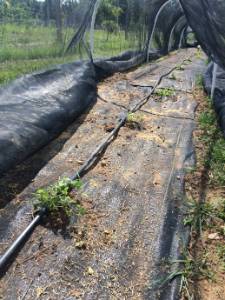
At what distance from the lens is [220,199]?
326cm

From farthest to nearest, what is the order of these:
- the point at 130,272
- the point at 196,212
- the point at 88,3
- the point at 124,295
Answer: the point at 88,3 → the point at 196,212 → the point at 130,272 → the point at 124,295

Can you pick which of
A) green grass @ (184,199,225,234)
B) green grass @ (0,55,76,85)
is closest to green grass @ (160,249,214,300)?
green grass @ (184,199,225,234)

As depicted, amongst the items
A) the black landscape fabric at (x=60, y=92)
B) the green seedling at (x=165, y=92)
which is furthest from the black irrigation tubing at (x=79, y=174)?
the black landscape fabric at (x=60, y=92)

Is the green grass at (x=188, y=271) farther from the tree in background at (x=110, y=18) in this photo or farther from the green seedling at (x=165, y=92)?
the tree in background at (x=110, y=18)

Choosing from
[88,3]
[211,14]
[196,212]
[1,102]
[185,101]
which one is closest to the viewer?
[196,212]

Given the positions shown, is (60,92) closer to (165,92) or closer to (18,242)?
(165,92)

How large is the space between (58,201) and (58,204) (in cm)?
2

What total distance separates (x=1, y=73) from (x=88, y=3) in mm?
2327

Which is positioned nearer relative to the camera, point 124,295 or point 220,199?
point 124,295

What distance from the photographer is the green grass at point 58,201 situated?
274 cm

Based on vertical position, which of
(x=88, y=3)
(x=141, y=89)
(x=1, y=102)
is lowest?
(x=141, y=89)

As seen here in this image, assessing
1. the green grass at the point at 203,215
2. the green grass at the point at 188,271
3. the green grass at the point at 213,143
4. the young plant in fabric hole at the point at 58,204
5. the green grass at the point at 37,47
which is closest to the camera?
the green grass at the point at 188,271

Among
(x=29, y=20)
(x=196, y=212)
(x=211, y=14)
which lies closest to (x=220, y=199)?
(x=196, y=212)

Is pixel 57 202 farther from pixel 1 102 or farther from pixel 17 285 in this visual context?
pixel 1 102
